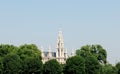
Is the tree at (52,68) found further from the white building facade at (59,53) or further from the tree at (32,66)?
the white building facade at (59,53)

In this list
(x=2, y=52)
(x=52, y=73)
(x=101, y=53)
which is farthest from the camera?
(x=101, y=53)

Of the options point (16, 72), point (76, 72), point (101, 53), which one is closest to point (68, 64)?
point (76, 72)

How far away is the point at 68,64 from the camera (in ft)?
328

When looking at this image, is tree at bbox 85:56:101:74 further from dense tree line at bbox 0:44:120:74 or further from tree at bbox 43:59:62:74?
tree at bbox 43:59:62:74

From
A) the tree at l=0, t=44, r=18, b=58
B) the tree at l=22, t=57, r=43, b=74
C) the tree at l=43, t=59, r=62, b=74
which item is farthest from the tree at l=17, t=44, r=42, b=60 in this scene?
the tree at l=43, t=59, r=62, b=74

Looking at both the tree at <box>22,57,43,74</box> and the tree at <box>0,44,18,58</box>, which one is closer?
the tree at <box>22,57,43,74</box>

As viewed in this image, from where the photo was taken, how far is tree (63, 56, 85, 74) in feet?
326

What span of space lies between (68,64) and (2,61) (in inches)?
530

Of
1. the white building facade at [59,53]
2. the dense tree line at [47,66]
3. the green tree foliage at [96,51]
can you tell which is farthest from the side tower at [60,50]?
the dense tree line at [47,66]

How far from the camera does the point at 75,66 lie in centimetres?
9944

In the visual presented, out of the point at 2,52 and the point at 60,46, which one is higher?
the point at 60,46

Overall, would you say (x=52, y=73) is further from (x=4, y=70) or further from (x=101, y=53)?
(x=101, y=53)

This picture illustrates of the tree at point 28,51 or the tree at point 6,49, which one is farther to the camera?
the tree at point 6,49

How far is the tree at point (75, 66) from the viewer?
99.4 m
